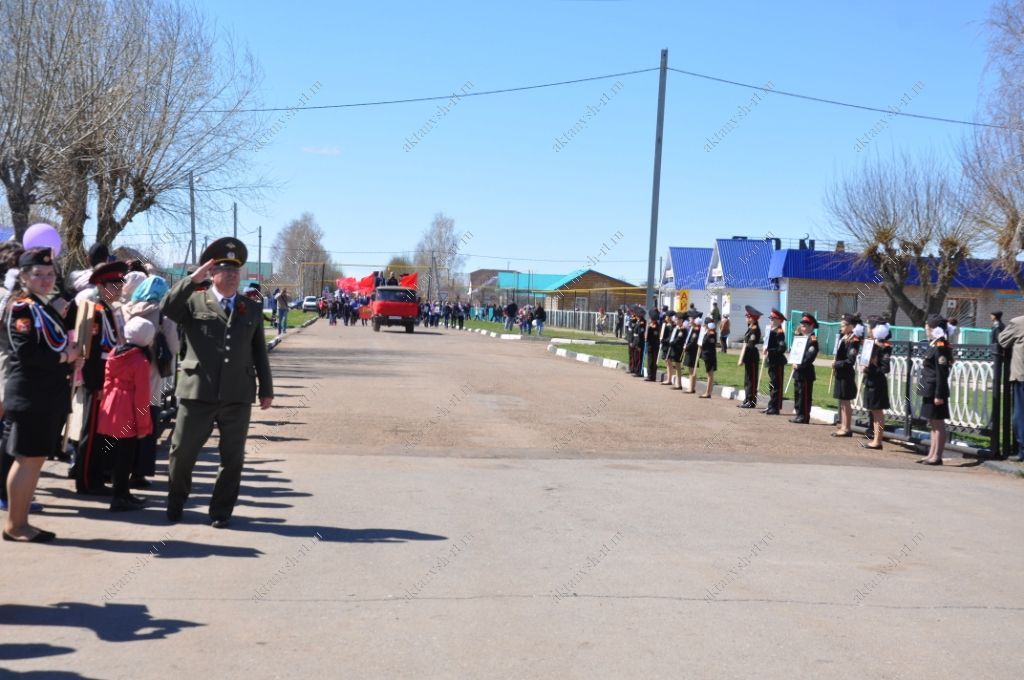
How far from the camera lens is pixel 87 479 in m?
7.87

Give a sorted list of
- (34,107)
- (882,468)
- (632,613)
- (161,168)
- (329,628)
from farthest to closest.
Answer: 1. (161,168)
2. (34,107)
3. (882,468)
4. (632,613)
5. (329,628)

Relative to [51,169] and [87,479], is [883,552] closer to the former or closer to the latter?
[87,479]

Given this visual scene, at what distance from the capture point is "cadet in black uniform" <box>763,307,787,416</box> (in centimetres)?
1694

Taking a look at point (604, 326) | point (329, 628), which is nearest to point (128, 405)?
point (329, 628)

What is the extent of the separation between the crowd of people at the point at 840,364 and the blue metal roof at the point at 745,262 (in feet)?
99.3

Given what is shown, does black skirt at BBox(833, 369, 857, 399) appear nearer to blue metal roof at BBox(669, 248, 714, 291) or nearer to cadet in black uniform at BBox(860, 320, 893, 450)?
cadet in black uniform at BBox(860, 320, 893, 450)

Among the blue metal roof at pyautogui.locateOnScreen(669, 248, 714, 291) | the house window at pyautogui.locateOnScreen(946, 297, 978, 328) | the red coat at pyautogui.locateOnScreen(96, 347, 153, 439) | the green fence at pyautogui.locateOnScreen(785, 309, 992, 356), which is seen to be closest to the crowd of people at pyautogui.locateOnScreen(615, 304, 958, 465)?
the green fence at pyautogui.locateOnScreen(785, 309, 992, 356)

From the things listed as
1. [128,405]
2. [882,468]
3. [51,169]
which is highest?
[51,169]

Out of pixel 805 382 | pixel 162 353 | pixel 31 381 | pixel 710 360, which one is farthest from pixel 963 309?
pixel 31 381

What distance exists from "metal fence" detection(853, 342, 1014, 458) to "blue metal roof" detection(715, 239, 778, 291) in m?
37.3

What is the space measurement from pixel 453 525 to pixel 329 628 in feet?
8.10

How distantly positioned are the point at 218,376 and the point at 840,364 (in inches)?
380

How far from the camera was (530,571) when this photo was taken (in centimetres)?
608

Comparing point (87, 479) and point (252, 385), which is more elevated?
point (252, 385)
